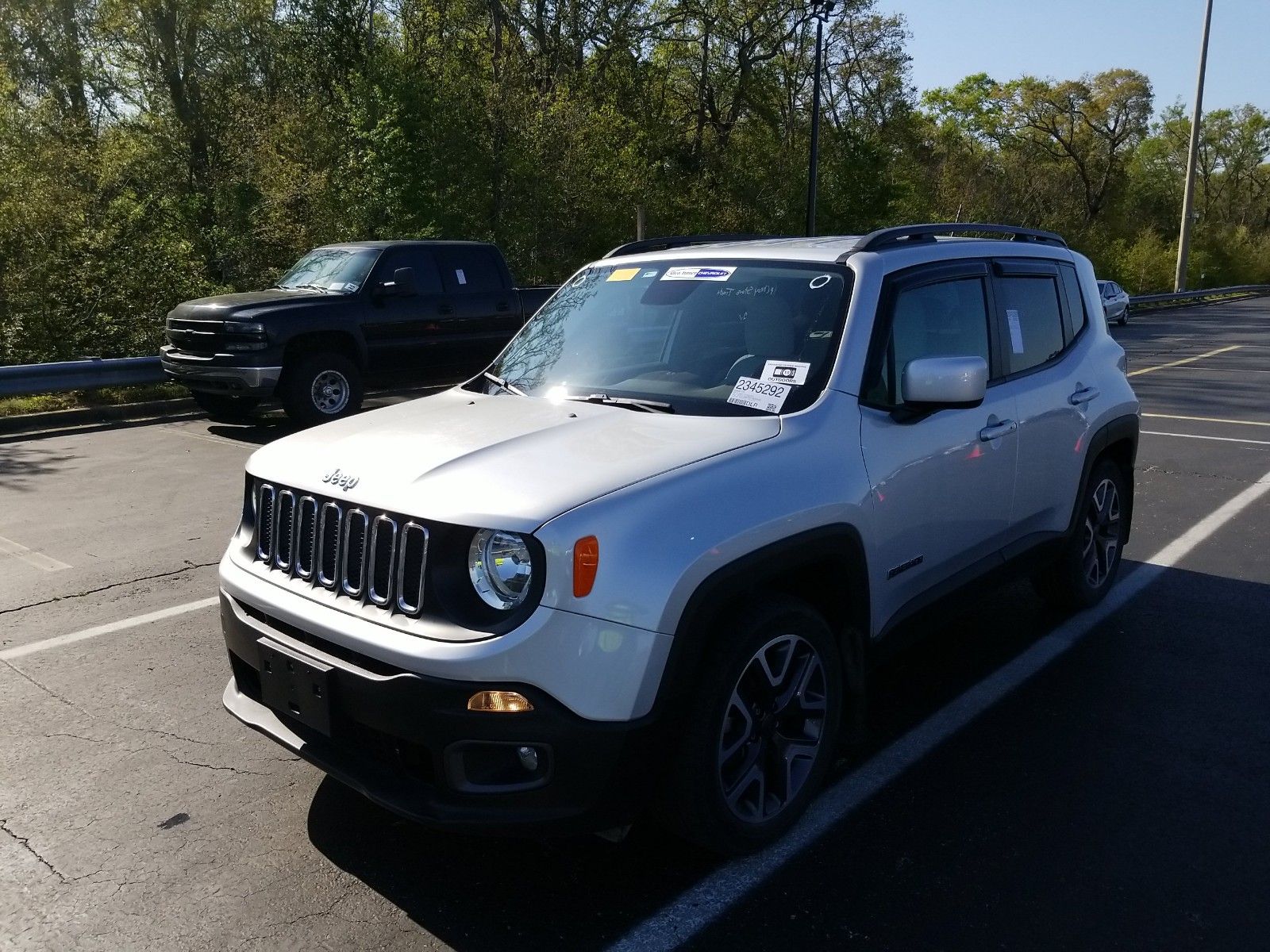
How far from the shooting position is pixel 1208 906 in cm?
302

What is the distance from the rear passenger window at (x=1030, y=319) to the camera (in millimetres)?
4668

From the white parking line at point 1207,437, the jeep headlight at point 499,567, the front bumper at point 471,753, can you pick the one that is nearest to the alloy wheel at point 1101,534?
the front bumper at point 471,753

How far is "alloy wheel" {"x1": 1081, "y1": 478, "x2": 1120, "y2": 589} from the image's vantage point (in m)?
5.43

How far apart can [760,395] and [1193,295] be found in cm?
4225

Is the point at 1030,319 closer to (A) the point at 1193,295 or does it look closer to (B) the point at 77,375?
(B) the point at 77,375

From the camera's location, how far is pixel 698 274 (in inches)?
167

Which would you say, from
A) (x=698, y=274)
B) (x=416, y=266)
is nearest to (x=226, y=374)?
(x=416, y=266)

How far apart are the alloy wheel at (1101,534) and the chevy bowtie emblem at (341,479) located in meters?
3.72

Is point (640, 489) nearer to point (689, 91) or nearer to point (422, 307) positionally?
point (422, 307)

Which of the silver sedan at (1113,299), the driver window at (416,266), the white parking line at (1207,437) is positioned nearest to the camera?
the white parking line at (1207,437)

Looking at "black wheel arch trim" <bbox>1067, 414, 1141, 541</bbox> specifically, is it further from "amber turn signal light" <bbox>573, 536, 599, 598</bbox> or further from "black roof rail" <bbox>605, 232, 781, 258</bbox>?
"amber turn signal light" <bbox>573, 536, 599, 598</bbox>

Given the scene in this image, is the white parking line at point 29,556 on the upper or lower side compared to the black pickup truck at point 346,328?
lower

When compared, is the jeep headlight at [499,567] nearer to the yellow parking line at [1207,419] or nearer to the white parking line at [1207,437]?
the white parking line at [1207,437]

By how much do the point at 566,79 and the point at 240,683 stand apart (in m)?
29.0
